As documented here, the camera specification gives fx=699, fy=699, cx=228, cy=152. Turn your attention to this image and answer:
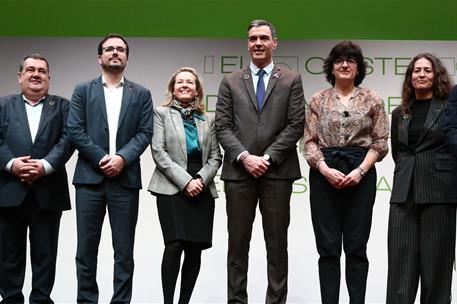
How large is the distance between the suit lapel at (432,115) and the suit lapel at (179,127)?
1.38 meters

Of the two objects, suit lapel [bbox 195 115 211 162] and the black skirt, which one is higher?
suit lapel [bbox 195 115 211 162]

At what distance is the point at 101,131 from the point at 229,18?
2656 millimetres

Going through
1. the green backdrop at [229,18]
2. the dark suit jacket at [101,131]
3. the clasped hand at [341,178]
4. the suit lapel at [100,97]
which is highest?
the green backdrop at [229,18]

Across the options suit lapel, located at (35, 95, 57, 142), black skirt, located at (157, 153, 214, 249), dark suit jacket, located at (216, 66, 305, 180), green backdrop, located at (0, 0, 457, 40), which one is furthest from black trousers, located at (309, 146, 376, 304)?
green backdrop, located at (0, 0, 457, 40)

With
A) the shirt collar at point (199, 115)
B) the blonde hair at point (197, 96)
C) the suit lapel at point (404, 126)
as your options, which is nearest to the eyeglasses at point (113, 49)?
the blonde hair at point (197, 96)

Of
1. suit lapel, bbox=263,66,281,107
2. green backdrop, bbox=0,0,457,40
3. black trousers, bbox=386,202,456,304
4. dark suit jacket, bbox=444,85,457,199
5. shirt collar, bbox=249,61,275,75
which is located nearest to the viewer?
dark suit jacket, bbox=444,85,457,199

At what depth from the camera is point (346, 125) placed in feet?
13.4

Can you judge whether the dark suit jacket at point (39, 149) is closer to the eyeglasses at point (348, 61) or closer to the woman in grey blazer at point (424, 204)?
the eyeglasses at point (348, 61)

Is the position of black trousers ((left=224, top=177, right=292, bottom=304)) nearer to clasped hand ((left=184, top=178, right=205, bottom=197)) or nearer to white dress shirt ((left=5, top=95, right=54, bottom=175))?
clasped hand ((left=184, top=178, right=205, bottom=197))

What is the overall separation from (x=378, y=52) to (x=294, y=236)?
1.85m

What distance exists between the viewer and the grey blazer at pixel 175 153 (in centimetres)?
416

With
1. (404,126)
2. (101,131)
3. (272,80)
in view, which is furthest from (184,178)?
(404,126)

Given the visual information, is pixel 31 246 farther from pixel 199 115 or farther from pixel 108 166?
pixel 199 115

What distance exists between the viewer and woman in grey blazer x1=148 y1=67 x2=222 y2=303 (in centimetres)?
414
